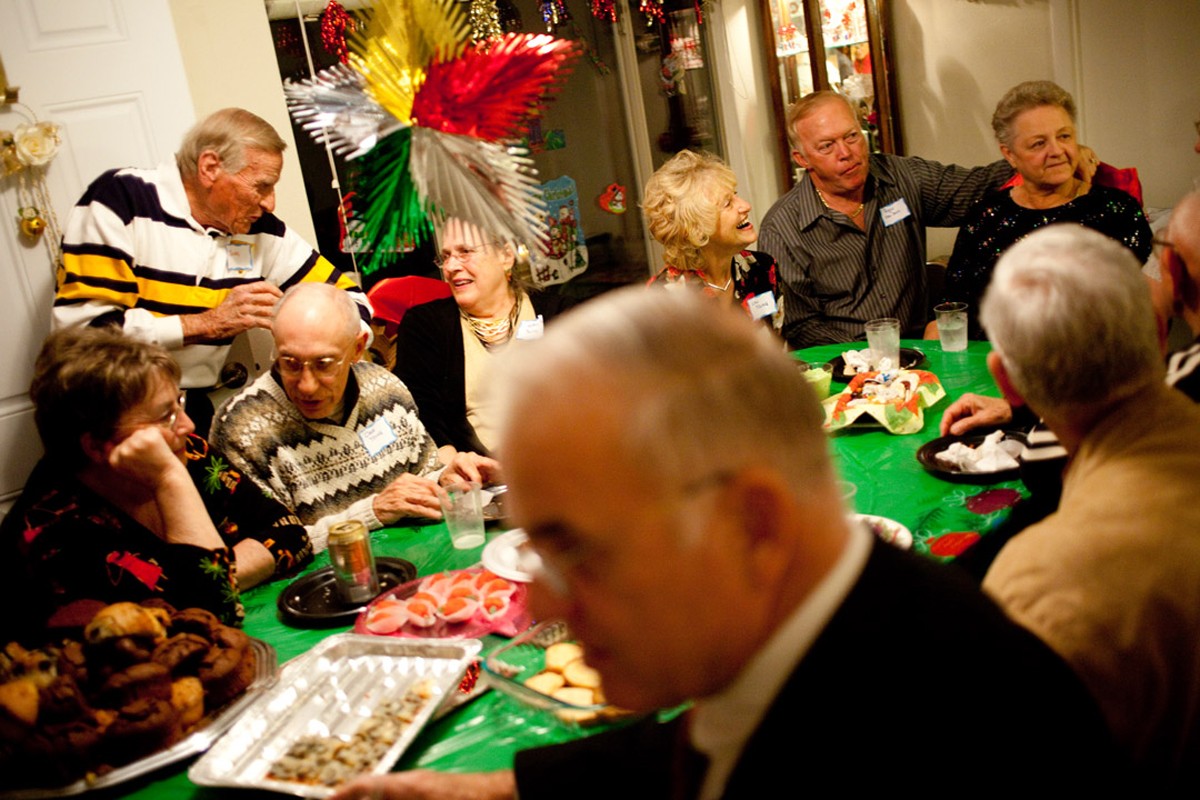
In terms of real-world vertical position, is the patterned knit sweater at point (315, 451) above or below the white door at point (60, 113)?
below

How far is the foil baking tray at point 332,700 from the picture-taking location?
1.40 metres

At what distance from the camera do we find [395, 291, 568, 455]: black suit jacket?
3.34 meters

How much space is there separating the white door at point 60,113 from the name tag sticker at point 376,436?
1211 mm

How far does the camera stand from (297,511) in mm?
2602

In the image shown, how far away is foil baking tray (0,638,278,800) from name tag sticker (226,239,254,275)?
6.73 feet

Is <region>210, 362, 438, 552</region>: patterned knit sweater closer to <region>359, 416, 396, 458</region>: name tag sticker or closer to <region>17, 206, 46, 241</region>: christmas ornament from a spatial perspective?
<region>359, 416, 396, 458</region>: name tag sticker

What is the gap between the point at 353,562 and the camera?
1.97 m

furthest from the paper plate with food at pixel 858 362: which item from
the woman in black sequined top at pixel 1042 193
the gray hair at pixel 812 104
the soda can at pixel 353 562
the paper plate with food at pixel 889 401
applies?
the soda can at pixel 353 562

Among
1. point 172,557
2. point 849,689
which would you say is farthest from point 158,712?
point 849,689

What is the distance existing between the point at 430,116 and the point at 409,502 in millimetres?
1200

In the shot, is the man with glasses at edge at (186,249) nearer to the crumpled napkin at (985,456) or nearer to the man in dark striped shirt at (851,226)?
the crumpled napkin at (985,456)

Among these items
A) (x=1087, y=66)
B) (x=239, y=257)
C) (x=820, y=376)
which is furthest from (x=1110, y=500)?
(x=1087, y=66)

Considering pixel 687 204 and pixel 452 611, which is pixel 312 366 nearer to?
pixel 452 611

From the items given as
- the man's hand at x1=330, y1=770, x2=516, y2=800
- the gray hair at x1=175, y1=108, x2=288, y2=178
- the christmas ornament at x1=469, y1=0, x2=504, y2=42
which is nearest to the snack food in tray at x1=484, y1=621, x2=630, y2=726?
the man's hand at x1=330, y1=770, x2=516, y2=800
